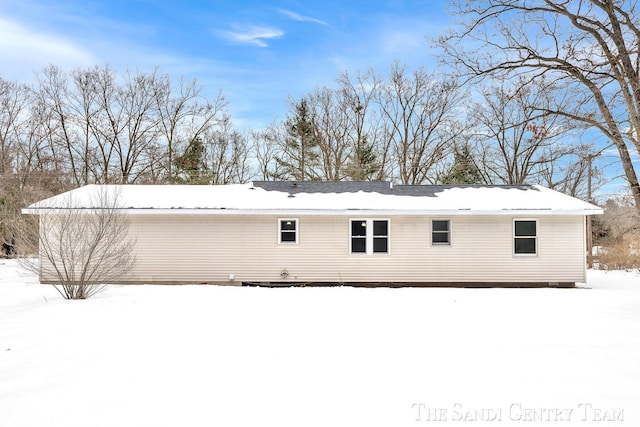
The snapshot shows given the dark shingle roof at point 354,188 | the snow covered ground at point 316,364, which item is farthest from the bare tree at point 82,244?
the dark shingle roof at point 354,188

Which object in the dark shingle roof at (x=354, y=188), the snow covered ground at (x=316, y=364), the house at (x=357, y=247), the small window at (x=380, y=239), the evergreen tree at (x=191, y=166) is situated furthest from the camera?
the evergreen tree at (x=191, y=166)

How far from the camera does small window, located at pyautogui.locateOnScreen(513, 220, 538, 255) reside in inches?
513

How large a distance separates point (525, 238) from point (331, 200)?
628 centimetres

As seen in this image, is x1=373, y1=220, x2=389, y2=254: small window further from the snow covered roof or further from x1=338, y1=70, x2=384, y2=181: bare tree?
x1=338, y1=70, x2=384, y2=181: bare tree

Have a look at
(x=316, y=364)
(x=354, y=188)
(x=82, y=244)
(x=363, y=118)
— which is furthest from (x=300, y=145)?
(x=316, y=364)

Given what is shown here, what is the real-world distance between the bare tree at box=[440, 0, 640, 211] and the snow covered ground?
7973 mm

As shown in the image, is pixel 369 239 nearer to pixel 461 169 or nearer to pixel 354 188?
pixel 354 188

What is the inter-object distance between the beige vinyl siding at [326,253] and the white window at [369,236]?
7.0 inches

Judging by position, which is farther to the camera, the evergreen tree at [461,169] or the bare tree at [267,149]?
the bare tree at [267,149]

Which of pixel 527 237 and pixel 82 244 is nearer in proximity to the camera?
pixel 82 244

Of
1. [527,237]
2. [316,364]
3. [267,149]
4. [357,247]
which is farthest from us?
[267,149]

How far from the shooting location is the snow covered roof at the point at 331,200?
12703 mm

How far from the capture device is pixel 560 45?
13.8 metres

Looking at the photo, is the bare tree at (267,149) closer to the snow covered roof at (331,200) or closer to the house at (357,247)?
the snow covered roof at (331,200)
